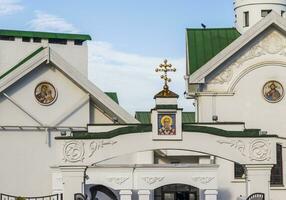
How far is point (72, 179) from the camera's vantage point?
2995 cm

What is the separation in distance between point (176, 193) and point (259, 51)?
768 centimetres

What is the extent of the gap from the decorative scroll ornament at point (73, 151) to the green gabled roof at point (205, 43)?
10571 mm

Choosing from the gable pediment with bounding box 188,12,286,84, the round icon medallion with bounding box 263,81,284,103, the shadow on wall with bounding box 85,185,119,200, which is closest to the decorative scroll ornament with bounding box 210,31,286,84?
the gable pediment with bounding box 188,12,286,84

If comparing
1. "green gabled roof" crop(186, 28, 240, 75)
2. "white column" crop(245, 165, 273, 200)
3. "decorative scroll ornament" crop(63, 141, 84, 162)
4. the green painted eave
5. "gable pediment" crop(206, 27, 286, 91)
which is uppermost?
"green gabled roof" crop(186, 28, 240, 75)

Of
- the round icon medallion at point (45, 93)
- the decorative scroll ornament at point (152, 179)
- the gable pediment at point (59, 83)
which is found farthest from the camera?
the round icon medallion at point (45, 93)

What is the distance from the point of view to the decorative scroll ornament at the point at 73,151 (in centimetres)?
2994

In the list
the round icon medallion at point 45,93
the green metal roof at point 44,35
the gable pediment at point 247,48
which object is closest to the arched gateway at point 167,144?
the gable pediment at point 247,48

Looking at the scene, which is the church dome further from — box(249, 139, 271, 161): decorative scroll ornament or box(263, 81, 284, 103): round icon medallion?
box(249, 139, 271, 161): decorative scroll ornament

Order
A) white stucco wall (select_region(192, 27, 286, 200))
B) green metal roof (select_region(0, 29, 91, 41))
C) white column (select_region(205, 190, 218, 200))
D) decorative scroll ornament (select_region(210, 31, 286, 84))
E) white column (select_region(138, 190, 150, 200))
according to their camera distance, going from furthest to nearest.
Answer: green metal roof (select_region(0, 29, 91, 41)), decorative scroll ornament (select_region(210, 31, 286, 84)), white stucco wall (select_region(192, 27, 286, 200)), white column (select_region(205, 190, 218, 200)), white column (select_region(138, 190, 150, 200))

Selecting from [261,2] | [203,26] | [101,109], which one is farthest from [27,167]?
[261,2]

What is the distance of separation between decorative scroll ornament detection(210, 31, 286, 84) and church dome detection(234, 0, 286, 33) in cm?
474

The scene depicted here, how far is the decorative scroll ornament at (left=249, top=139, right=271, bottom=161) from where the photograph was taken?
1179 inches

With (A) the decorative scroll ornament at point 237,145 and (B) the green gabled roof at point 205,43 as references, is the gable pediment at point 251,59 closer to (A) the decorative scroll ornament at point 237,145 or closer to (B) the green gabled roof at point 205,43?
(B) the green gabled roof at point 205,43

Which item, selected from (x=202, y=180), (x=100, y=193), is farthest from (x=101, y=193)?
(x=202, y=180)
